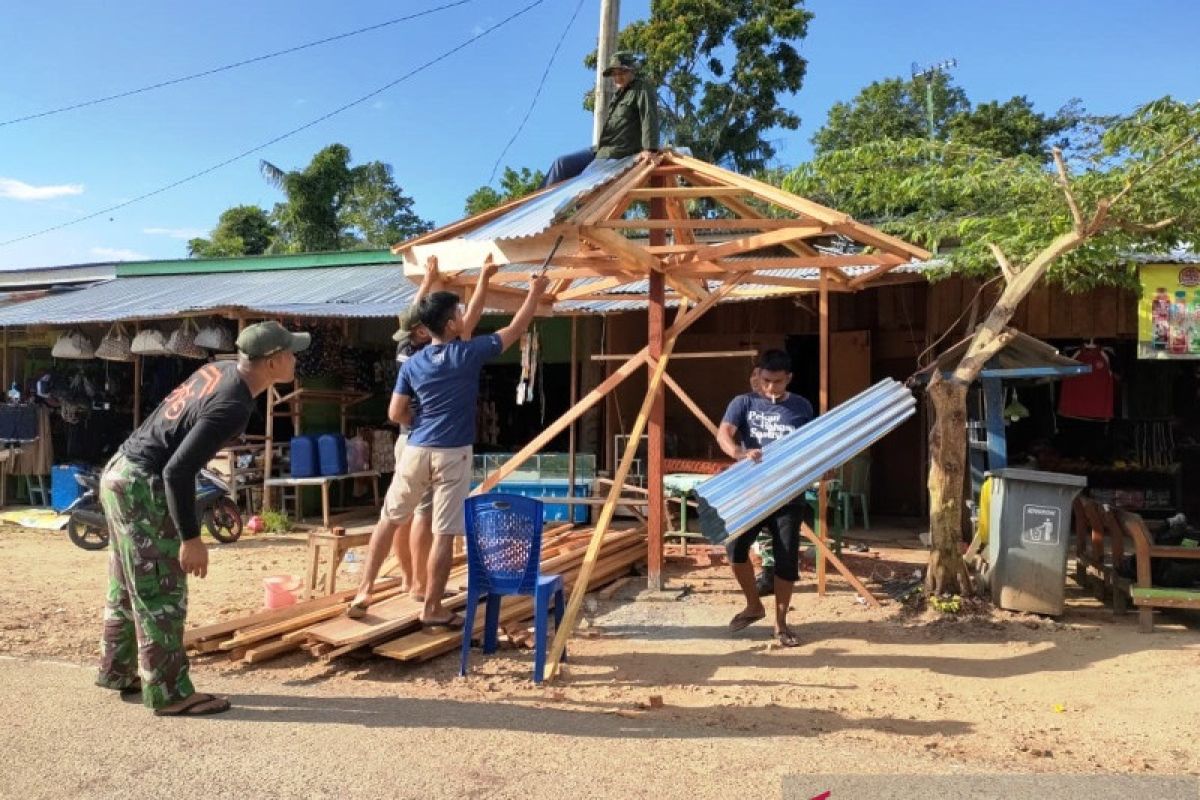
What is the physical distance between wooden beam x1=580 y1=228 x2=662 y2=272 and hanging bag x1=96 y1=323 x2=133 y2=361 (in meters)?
8.09

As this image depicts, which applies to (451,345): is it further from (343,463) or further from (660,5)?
(660,5)

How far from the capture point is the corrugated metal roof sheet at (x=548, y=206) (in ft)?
16.1

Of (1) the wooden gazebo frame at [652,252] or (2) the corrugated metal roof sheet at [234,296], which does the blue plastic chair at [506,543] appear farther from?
(2) the corrugated metal roof sheet at [234,296]

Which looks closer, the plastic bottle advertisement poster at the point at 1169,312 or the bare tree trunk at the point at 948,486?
the bare tree trunk at the point at 948,486

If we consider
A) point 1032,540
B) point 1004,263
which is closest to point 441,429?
point 1032,540

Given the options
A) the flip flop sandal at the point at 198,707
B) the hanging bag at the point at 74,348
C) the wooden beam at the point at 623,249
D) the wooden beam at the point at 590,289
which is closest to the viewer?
the flip flop sandal at the point at 198,707

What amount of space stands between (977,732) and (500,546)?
2452 millimetres

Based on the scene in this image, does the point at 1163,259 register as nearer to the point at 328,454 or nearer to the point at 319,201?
the point at 328,454

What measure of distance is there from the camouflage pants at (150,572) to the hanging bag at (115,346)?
8328 mm

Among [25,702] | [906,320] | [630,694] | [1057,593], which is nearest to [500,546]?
[630,694]

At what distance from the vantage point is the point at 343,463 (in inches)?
416

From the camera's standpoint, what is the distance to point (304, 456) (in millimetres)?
10359

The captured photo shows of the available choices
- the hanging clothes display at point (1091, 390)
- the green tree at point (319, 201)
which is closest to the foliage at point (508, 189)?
the green tree at point (319, 201)

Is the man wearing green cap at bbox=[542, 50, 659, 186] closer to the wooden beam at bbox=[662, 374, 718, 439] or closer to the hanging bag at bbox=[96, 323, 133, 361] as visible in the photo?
the wooden beam at bbox=[662, 374, 718, 439]
